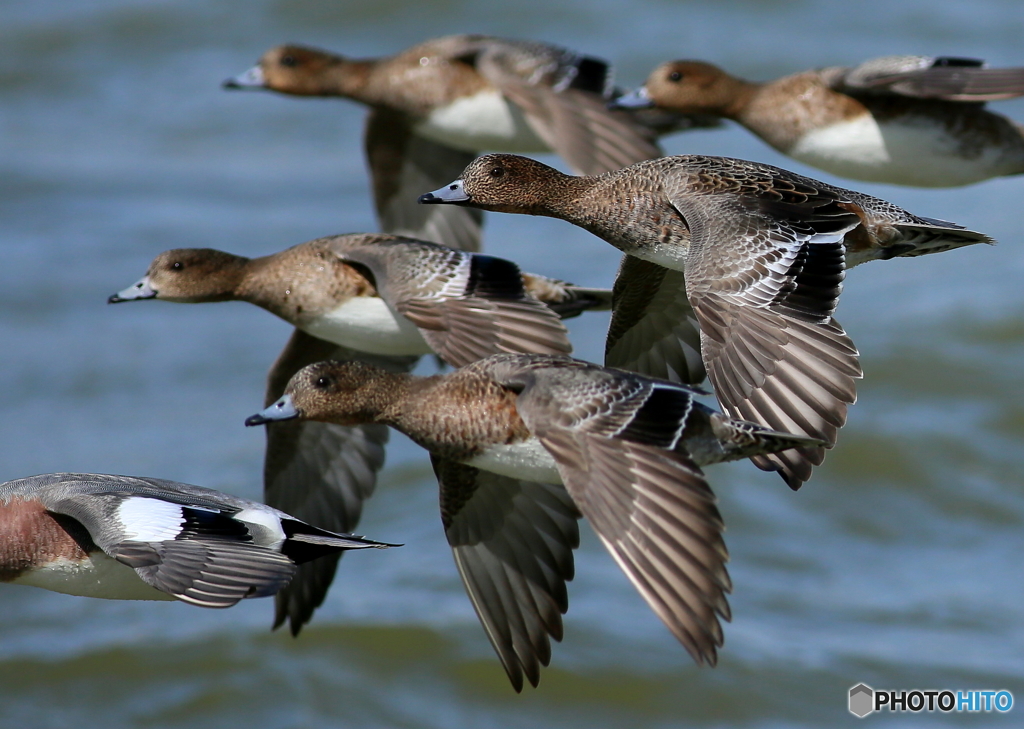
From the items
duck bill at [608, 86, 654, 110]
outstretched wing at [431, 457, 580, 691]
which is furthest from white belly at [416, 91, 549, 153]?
outstretched wing at [431, 457, 580, 691]

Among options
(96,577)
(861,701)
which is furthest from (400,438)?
(96,577)

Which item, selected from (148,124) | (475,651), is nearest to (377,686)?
(475,651)

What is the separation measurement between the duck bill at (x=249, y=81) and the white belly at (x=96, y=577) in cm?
572

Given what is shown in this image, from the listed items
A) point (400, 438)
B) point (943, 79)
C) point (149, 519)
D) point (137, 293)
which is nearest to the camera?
point (149, 519)

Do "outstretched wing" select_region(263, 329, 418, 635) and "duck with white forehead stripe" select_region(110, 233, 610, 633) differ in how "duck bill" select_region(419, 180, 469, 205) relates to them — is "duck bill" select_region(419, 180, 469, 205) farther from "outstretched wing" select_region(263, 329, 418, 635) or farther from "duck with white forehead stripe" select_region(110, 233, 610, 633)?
"outstretched wing" select_region(263, 329, 418, 635)

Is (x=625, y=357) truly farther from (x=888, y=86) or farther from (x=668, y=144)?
(x=668, y=144)

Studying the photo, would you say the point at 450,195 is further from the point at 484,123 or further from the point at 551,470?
the point at 484,123

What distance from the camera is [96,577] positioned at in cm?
725

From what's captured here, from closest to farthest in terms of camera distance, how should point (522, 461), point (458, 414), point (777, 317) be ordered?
point (777, 317)
point (522, 461)
point (458, 414)

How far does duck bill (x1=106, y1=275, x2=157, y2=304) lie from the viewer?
30.1ft

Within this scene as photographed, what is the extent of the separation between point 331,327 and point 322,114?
11156mm

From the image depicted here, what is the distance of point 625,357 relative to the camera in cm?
848

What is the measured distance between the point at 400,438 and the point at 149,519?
27.0 ft

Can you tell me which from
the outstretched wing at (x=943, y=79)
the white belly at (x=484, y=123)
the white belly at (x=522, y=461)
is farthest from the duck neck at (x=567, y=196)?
the white belly at (x=484, y=123)
